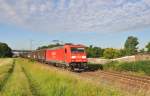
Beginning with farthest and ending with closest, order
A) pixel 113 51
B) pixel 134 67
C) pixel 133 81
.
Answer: pixel 113 51, pixel 134 67, pixel 133 81

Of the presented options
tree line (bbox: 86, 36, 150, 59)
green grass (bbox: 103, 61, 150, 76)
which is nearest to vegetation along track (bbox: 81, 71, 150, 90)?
green grass (bbox: 103, 61, 150, 76)

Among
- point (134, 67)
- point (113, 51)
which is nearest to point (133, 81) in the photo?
point (134, 67)

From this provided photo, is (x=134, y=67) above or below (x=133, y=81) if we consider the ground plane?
above

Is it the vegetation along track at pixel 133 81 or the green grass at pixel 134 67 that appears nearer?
the vegetation along track at pixel 133 81

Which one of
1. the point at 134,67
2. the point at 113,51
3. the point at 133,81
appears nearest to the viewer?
the point at 133,81

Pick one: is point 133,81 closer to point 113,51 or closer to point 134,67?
point 134,67

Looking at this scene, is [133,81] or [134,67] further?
[134,67]

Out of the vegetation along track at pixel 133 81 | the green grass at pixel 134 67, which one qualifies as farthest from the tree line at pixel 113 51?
the vegetation along track at pixel 133 81

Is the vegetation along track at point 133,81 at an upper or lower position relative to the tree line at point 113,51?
lower

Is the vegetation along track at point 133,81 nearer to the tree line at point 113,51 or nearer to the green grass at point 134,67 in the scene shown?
the green grass at point 134,67

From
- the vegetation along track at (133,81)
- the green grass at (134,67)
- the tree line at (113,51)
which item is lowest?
the vegetation along track at (133,81)

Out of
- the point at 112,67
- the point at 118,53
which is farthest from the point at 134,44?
the point at 112,67

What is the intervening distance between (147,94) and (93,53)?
11282 centimetres

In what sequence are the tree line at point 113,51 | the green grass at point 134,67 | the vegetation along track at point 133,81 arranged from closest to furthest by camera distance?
1. the vegetation along track at point 133,81
2. the green grass at point 134,67
3. the tree line at point 113,51
